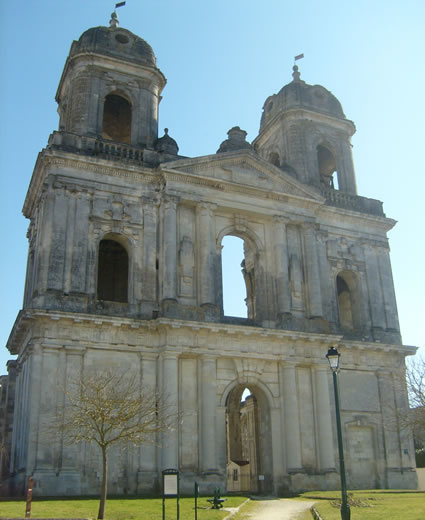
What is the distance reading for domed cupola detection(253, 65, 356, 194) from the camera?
33.5 m

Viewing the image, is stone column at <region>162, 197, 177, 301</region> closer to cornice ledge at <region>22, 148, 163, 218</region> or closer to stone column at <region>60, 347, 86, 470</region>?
cornice ledge at <region>22, 148, 163, 218</region>

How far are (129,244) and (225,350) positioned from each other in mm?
6194

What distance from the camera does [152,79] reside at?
103 ft

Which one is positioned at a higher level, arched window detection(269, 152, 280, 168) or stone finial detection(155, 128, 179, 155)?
arched window detection(269, 152, 280, 168)

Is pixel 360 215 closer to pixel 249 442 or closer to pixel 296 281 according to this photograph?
pixel 296 281

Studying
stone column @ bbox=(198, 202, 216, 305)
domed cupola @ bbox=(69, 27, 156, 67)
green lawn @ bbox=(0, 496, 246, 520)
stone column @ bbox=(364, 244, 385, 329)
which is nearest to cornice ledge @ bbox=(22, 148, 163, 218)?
stone column @ bbox=(198, 202, 216, 305)

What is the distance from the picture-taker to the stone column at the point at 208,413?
24.0m

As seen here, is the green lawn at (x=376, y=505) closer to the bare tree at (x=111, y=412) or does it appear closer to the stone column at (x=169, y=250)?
the bare tree at (x=111, y=412)

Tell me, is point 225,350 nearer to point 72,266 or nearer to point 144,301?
point 144,301

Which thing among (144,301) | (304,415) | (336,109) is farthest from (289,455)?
(336,109)

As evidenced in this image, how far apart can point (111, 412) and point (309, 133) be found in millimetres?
19455

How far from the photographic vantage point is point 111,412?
2250cm

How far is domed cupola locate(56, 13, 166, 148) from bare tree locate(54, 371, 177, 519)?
11.8 m

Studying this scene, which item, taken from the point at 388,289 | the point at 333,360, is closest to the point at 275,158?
the point at 388,289
